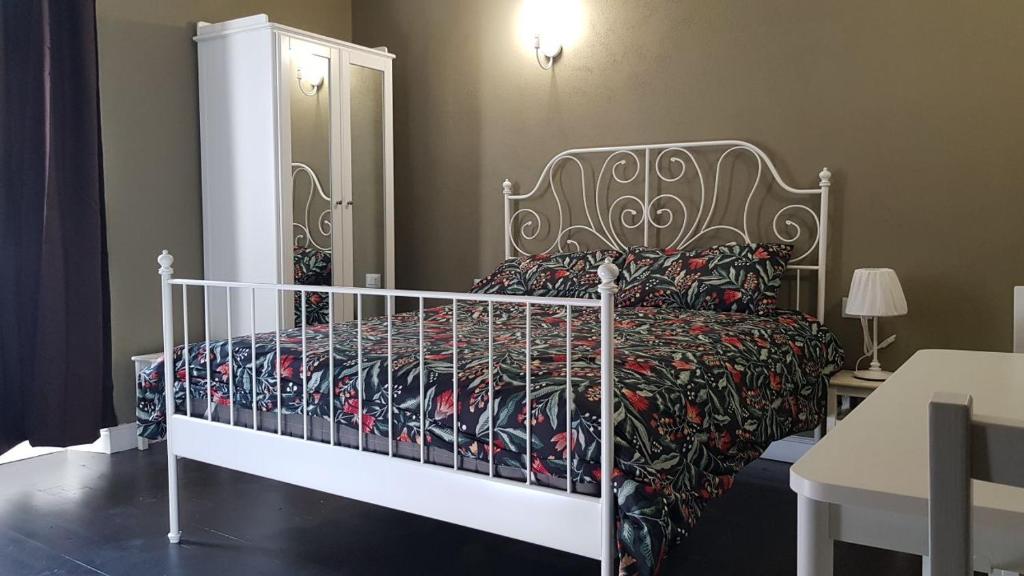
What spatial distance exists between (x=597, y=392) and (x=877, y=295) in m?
1.61

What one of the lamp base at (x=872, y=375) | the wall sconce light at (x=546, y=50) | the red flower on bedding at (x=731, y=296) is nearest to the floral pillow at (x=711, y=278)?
the red flower on bedding at (x=731, y=296)

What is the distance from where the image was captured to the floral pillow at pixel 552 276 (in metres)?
3.41

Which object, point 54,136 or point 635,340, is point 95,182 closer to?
point 54,136

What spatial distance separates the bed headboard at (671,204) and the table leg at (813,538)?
8.47ft

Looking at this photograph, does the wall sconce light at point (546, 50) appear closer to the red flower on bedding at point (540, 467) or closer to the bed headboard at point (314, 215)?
the bed headboard at point (314, 215)

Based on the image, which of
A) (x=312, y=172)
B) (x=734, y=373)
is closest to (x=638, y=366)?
(x=734, y=373)

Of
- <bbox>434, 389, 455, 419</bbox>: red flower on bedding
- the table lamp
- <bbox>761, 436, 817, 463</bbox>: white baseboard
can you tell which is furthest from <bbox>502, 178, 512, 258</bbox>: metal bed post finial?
<bbox>434, 389, 455, 419</bbox>: red flower on bedding

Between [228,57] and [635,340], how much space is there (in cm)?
236

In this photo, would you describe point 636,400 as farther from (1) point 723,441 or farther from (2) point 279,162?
(2) point 279,162

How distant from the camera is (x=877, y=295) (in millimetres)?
2967

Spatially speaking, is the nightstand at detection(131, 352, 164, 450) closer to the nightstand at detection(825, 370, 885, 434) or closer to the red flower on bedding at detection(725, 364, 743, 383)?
the red flower on bedding at detection(725, 364, 743, 383)

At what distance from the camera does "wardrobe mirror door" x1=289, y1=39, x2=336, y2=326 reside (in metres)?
3.73

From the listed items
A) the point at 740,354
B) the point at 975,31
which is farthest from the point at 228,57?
the point at 975,31

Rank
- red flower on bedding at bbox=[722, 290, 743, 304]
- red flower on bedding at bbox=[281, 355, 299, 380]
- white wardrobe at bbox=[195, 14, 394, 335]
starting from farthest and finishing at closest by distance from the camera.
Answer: white wardrobe at bbox=[195, 14, 394, 335] → red flower on bedding at bbox=[722, 290, 743, 304] → red flower on bedding at bbox=[281, 355, 299, 380]
